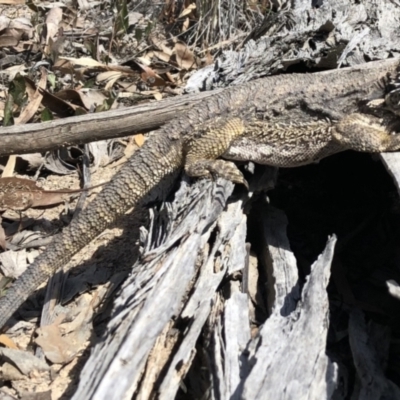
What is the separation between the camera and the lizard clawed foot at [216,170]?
3.86 metres

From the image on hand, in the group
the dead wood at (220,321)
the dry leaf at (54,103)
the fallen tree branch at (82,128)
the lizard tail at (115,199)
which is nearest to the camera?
the dead wood at (220,321)

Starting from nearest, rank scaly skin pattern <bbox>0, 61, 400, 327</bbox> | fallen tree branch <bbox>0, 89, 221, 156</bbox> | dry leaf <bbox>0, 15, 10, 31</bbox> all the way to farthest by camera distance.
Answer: scaly skin pattern <bbox>0, 61, 400, 327</bbox>, fallen tree branch <bbox>0, 89, 221, 156</bbox>, dry leaf <bbox>0, 15, 10, 31</bbox>

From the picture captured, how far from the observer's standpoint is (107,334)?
278 centimetres

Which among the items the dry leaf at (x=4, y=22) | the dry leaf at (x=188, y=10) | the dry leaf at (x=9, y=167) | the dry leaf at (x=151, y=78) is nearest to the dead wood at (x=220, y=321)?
the dry leaf at (x=9, y=167)

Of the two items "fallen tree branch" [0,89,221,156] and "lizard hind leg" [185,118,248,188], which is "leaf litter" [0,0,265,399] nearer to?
"fallen tree branch" [0,89,221,156]

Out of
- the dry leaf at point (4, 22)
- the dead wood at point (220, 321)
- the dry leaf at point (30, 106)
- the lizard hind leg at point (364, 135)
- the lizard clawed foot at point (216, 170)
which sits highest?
the dry leaf at point (4, 22)

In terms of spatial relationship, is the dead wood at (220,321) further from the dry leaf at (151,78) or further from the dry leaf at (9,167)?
the dry leaf at (151,78)

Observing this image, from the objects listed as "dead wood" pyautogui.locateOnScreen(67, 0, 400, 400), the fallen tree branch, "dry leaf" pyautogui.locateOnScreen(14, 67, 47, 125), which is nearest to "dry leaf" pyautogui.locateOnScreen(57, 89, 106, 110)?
"dry leaf" pyautogui.locateOnScreen(14, 67, 47, 125)

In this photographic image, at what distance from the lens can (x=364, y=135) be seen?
12.9 feet

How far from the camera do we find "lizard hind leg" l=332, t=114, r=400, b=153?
3867mm

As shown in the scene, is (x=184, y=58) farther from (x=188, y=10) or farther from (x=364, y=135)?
(x=364, y=135)

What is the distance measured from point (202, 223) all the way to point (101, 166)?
2100 mm

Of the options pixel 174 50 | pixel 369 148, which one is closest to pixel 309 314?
pixel 369 148

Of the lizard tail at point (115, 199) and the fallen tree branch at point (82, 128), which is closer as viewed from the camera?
the lizard tail at point (115, 199)
